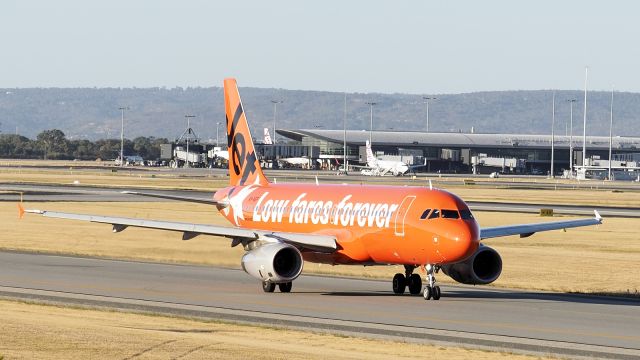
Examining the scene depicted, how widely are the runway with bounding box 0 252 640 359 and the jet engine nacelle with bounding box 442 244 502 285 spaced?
0.81 metres

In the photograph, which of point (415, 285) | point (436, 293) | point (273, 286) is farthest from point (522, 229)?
point (273, 286)

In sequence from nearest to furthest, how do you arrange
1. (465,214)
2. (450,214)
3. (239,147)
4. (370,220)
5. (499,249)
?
(450,214), (465,214), (370,220), (239,147), (499,249)

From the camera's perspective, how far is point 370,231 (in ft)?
144

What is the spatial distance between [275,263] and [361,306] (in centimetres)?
387

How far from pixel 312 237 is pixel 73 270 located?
43.0ft

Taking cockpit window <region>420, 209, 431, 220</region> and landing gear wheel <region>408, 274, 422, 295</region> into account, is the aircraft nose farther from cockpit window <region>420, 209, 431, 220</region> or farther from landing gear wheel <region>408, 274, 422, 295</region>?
landing gear wheel <region>408, 274, 422, 295</region>

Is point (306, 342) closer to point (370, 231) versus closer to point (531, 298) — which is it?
point (370, 231)

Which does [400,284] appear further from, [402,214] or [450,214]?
[450,214]

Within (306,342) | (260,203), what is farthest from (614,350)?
(260,203)

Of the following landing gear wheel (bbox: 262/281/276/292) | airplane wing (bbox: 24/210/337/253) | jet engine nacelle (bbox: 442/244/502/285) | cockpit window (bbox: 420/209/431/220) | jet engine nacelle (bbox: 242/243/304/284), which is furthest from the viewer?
landing gear wheel (bbox: 262/281/276/292)

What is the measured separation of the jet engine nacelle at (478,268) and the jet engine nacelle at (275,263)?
17.3 feet

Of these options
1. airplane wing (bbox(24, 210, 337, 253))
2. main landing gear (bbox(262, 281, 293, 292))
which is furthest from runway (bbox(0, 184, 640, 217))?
main landing gear (bbox(262, 281, 293, 292))

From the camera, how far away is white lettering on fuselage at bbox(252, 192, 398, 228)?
43.9m

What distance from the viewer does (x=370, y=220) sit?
4400 centimetres
